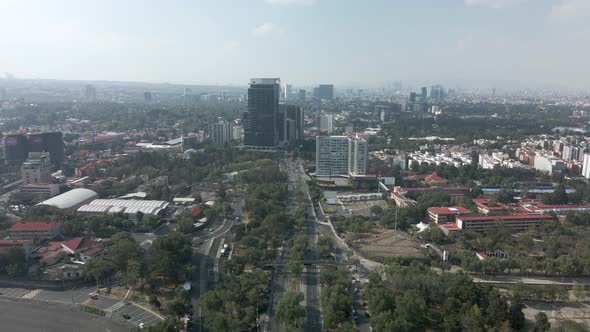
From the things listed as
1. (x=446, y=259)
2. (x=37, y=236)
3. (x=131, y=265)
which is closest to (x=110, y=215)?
(x=37, y=236)

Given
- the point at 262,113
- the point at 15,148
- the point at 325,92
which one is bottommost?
the point at 15,148

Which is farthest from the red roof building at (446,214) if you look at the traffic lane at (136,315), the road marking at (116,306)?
the road marking at (116,306)

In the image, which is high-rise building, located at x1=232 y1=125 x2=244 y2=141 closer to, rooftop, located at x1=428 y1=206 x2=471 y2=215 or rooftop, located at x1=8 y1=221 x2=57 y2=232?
rooftop, located at x1=428 y1=206 x2=471 y2=215

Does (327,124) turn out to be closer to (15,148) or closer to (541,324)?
(15,148)

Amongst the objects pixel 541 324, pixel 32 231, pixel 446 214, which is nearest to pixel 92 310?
pixel 32 231

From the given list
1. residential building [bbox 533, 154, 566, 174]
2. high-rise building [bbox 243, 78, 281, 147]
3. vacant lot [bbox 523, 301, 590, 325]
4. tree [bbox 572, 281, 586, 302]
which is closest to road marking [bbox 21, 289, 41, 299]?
vacant lot [bbox 523, 301, 590, 325]

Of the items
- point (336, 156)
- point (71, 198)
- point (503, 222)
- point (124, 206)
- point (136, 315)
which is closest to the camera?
point (136, 315)
